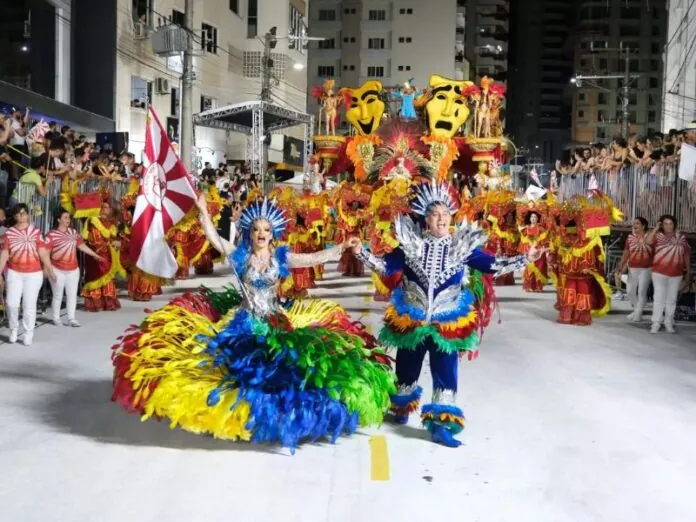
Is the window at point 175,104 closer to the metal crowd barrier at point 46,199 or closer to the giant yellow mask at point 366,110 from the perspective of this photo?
the giant yellow mask at point 366,110

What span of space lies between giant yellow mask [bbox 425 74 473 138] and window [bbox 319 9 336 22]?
5935cm

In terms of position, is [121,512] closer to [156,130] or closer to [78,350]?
[156,130]

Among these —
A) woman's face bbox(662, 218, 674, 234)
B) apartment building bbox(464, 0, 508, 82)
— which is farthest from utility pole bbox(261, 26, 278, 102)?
apartment building bbox(464, 0, 508, 82)

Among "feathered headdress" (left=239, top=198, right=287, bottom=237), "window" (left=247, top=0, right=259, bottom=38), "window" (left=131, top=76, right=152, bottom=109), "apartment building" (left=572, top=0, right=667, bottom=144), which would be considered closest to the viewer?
"feathered headdress" (left=239, top=198, right=287, bottom=237)

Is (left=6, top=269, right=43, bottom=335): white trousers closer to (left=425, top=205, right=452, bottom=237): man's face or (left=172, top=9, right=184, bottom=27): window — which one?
(left=425, top=205, right=452, bottom=237): man's face

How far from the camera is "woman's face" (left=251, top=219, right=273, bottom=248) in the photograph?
6625 mm

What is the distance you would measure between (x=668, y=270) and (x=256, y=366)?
7.50 m

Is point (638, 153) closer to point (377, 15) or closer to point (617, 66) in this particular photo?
point (377, 15)

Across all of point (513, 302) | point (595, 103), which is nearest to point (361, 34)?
point (595, 103)

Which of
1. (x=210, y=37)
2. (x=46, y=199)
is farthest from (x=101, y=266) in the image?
(x=210, y=37)

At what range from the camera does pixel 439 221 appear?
6.63 meters

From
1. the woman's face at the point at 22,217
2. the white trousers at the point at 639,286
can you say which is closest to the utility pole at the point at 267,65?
the white trousers at the point at 639,286

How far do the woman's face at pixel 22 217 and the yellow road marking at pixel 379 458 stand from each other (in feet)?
17.2

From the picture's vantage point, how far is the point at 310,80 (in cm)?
7288
